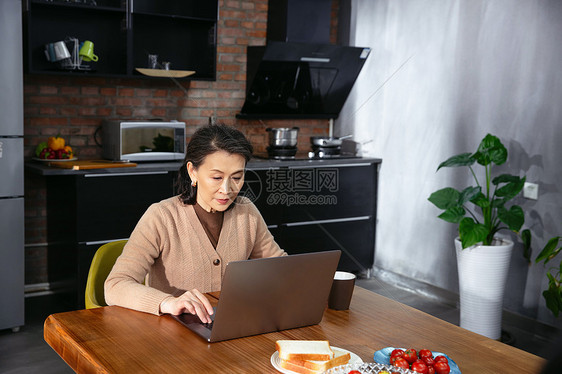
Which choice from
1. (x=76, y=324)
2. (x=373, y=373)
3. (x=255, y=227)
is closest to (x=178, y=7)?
(x=255, y=227)

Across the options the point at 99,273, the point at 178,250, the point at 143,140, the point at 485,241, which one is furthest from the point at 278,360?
the point at 143,140

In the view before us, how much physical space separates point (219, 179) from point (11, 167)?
72.9 inches

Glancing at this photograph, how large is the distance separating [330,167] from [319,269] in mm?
3041

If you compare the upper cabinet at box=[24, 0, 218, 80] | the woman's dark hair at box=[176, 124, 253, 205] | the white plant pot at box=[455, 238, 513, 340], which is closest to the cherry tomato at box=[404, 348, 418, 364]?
the woman's dark hair at box=[176, 124, 253, 205]

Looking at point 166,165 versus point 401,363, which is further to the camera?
point 166,165

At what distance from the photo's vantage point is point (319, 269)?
5.16 ft

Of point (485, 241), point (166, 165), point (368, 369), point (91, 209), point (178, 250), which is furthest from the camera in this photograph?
point (166, 165)

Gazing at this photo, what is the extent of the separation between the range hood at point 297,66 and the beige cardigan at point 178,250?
2.65 m

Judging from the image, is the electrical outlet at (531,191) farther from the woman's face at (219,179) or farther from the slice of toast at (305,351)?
the slice of toast at (305,351)

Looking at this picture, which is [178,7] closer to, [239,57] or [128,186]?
[239,57]

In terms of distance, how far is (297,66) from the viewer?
4.66 m

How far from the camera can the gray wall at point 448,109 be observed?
3.61 meters

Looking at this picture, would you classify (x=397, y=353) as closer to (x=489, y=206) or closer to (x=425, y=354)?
(x=425, y=354)

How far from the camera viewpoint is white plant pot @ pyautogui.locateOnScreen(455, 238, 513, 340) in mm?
3521
